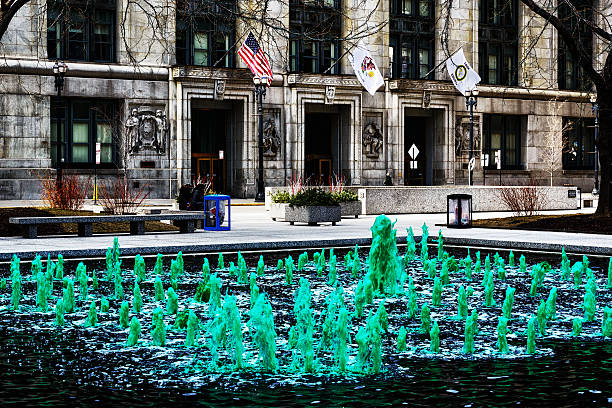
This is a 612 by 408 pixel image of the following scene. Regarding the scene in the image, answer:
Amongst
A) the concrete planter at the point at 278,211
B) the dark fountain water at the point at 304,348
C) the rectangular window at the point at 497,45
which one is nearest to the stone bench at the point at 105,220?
the concrete planter at the point at 278,211

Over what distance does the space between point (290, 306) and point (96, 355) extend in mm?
3668

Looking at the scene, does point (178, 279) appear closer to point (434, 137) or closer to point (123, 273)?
point (123, 273)

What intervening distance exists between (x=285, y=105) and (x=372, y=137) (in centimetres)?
648

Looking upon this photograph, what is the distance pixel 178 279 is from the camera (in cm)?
1525

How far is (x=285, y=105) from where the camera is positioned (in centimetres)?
5662

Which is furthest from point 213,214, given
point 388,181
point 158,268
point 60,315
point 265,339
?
point 388,181

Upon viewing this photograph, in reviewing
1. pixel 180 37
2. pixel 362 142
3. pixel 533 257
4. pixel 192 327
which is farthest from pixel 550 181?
pixel 192 327

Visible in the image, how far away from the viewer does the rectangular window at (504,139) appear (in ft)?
217

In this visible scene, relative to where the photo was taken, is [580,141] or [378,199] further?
[580,141]

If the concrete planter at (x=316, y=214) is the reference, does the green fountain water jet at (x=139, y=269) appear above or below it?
below

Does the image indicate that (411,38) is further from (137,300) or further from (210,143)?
(137,300)

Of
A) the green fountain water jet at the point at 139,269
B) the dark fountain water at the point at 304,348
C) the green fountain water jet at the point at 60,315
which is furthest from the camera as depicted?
the green fountain water jet at the point at 139,269

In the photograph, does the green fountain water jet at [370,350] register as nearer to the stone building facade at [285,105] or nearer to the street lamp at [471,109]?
the stone building facade at [285,105]

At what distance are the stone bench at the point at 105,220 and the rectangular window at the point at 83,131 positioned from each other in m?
27.0
